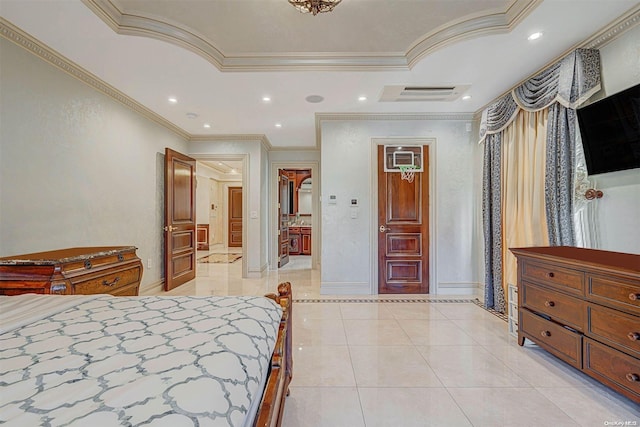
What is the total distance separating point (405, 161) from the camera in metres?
4.06

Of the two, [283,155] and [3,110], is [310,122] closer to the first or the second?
[283,155]

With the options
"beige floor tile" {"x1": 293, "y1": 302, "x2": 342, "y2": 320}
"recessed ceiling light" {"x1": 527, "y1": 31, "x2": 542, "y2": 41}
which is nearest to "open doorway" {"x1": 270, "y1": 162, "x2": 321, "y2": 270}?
"beige floor tile" {"x1": 293, "y1": 302, "x2": 342, "y2": 320}

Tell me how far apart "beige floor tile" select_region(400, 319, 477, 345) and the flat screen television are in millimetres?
1775

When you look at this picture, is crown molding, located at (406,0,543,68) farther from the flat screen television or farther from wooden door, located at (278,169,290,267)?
wooden door, located at (278,169,290,267)

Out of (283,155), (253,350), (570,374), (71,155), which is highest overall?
(283,155)

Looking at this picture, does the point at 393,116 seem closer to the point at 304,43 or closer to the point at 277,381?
the point at 304,43

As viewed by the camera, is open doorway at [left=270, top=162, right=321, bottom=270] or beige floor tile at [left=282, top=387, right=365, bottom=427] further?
open doorway at [left=270, top=162, right=321, bottom=270]

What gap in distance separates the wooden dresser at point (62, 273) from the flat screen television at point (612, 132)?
397 cm

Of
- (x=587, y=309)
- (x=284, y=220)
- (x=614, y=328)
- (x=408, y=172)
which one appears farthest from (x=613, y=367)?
(x=284, y=220)

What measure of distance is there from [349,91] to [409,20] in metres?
1.04

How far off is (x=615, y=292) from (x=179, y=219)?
4.95 meters

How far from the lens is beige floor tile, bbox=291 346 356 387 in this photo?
6.43 ft

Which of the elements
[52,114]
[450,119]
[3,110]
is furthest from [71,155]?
Result: [450,119]

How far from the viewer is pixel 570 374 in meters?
2.04
